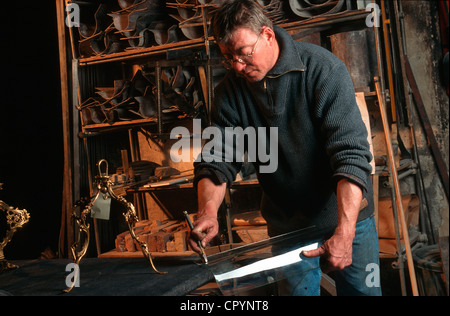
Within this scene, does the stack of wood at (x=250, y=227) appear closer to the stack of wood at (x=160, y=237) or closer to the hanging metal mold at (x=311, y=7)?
the stack of wood at (x=160, y=237)

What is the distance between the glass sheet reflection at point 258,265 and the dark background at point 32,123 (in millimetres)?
2594

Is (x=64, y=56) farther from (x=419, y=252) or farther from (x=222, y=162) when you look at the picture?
(x=419, y=252)

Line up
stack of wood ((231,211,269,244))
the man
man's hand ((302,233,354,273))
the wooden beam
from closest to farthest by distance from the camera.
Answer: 1. man's hand ((302,233,354,273))
2. the man
3. stack of wood ((231,211,269,244))
4. the wooden beam

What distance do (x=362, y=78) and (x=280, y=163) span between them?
1.22 metres

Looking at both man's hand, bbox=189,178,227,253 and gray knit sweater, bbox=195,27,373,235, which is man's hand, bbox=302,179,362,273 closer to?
gray knit sweater, bbox=195,27,373,235

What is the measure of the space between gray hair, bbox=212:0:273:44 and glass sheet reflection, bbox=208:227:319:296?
0.84 meters

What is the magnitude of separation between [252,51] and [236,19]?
0.46 ft

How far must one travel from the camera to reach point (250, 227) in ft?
9.79

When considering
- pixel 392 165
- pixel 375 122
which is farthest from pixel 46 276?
pixel 375 122

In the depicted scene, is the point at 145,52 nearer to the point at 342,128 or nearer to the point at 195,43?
the point at 195,43

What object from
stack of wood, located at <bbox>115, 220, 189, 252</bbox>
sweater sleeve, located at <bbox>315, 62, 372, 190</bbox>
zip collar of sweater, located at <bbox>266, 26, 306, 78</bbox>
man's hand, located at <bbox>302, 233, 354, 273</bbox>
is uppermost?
zip collar of sweater, located at <bbox>266, 26, 306, 78</bbox>

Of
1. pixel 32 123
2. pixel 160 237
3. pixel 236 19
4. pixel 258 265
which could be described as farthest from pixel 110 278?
pixel 32 123

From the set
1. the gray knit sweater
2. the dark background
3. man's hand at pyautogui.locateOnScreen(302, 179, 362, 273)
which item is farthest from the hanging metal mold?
the dark background

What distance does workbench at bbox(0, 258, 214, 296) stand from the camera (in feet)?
4.62
